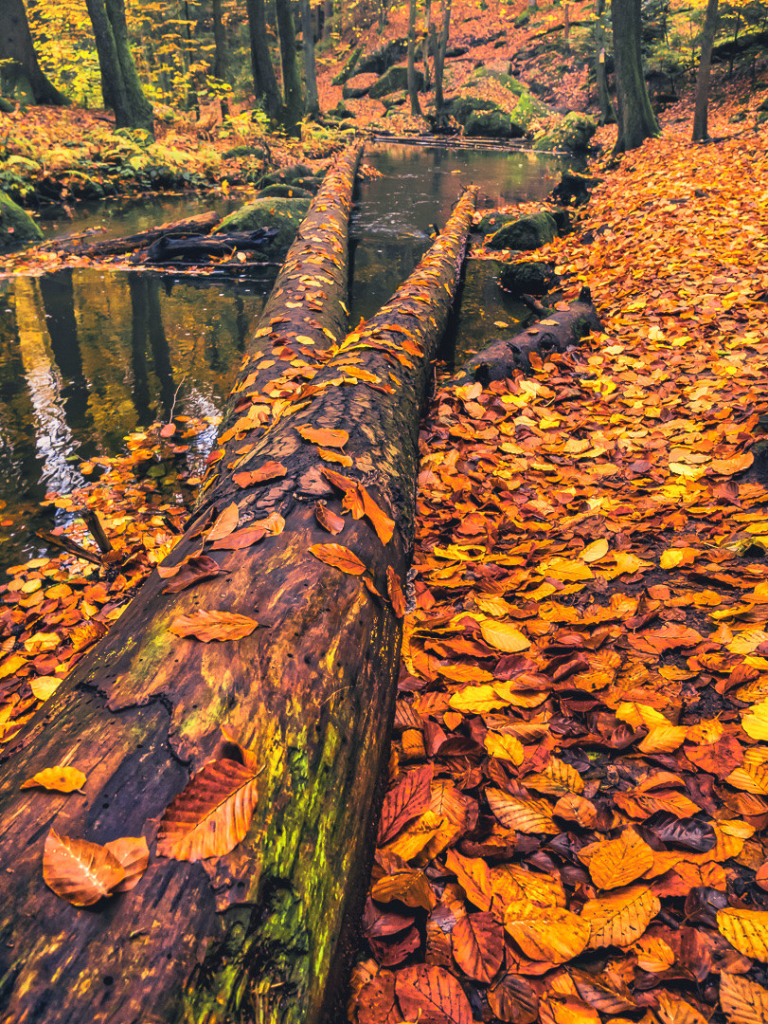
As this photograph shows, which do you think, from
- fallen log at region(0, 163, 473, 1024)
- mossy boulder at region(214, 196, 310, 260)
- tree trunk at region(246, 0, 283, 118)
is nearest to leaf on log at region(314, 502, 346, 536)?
fallen log at region(0, 163, 473, 1024)

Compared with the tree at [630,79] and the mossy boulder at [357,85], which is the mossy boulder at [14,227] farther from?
the mossy boulder at [357,85]

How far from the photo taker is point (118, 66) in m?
14.0

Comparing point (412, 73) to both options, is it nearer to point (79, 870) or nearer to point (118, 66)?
point (118, 66)

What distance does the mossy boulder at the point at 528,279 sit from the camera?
19.7 ft

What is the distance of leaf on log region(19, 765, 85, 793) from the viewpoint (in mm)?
886

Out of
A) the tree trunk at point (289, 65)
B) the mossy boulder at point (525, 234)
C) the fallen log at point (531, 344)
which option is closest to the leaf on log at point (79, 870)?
the fallen log at point (531, 344)

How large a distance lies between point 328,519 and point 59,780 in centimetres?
85

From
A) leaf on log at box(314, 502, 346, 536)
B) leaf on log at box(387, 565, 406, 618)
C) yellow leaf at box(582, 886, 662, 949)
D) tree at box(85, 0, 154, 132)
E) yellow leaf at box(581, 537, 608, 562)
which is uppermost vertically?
tree at box(85, 0, 154, 132)

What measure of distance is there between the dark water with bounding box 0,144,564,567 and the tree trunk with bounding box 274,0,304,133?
9991 mm

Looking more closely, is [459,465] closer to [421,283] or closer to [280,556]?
[280,556]

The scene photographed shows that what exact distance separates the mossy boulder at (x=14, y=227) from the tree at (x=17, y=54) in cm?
1082

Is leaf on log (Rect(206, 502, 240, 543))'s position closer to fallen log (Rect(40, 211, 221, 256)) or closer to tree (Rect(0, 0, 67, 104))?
fallen log (Rect(40, 211, 221, 256))

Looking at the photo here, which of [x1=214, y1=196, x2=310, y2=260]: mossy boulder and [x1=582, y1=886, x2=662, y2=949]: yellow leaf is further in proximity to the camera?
[x1=214, y1=196, x2=310, y2=260]: mossy boulder

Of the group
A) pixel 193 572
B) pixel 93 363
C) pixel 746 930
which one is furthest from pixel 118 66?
pixel 746 930
